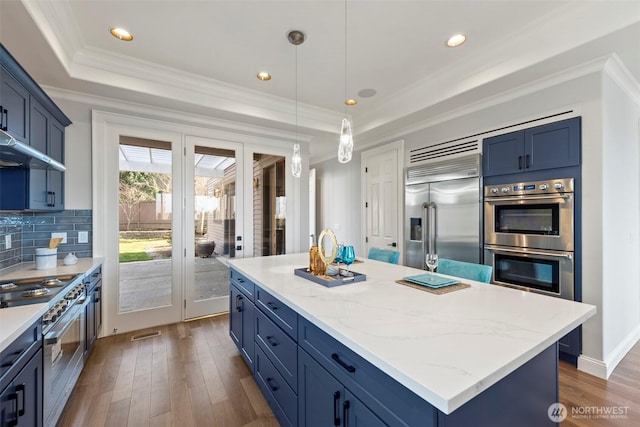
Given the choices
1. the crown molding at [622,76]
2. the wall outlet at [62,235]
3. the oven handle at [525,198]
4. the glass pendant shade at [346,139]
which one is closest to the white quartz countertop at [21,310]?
the wall outlet at [62,235]

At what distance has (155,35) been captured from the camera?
7.89 feet

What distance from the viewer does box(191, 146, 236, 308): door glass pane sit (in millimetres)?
3719

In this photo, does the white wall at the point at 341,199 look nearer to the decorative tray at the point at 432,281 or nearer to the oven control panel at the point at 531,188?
the oven control panel at the point at 531,188

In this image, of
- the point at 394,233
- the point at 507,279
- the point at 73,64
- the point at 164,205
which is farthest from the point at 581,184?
the point at 73,64

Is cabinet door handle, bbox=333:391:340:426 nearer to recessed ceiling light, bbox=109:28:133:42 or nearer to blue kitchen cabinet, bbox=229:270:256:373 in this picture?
blue kitchen cabinet, bbox=229:270:256:373

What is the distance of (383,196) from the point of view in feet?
14.6

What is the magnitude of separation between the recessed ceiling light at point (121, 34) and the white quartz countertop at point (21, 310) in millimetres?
1994

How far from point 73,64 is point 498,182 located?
14.0 feet

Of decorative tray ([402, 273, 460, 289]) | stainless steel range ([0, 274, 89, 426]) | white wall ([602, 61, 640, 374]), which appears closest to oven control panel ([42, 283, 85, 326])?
stainless steel range ([0, 274, 89, 426])

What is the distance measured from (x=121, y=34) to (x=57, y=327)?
229 cm

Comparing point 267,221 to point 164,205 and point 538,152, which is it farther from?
point 538,152

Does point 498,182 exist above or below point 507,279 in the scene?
above

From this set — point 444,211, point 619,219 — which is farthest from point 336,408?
point 619,219

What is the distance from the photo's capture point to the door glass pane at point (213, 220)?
12.2ft
